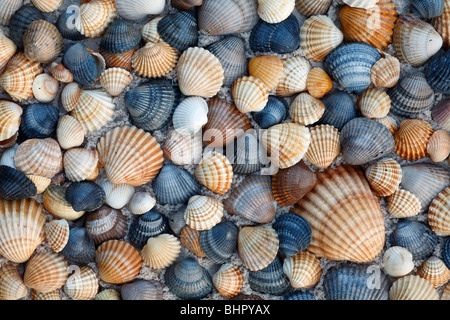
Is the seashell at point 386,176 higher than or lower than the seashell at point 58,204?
higher

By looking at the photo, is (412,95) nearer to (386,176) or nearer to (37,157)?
(386,176)

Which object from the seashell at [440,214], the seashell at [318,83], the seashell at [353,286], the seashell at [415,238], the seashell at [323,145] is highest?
the seashell at [318,83]

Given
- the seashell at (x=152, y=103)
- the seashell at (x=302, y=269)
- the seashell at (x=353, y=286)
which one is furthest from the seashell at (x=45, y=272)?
the seashell at (x=353, y=286)

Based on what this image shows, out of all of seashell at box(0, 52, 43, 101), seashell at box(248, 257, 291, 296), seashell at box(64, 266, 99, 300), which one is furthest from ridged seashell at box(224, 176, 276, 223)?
seashell at box(0, 52, 43, 101)

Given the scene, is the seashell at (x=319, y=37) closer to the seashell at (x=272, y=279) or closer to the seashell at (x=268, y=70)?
the seashell at (x=268, y=70)

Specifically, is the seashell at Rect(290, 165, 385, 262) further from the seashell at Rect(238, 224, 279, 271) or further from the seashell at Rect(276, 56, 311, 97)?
the seashell at Rect(276, 56, 311, 97)

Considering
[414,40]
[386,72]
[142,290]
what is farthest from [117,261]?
[414,40]

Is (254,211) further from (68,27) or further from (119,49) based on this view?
(68,27)
